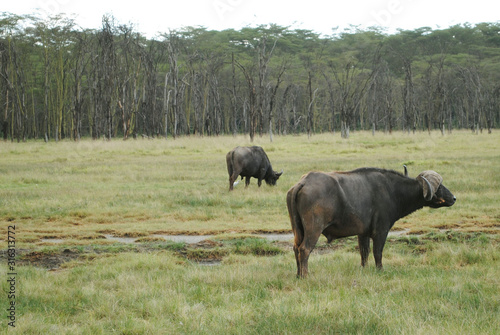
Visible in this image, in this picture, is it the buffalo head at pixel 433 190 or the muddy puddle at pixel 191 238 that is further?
the muddy puddle at pixel 191 238

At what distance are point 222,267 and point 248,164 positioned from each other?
867cm

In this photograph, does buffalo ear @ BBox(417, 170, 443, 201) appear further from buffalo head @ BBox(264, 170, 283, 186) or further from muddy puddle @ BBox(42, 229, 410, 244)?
buffalo head @ BBox(264, 170, 283, 186)

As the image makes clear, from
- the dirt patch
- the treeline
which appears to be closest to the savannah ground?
the dirt patch

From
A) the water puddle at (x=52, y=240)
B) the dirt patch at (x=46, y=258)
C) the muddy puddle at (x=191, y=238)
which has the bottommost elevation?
the muddy puddle at (x=191, y=238)

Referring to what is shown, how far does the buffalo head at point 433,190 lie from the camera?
270 inches

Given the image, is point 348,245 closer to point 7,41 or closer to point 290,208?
point 290,208

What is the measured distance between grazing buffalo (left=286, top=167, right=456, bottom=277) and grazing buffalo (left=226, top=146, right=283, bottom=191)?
26.8 ft

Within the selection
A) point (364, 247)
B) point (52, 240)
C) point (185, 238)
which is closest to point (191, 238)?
point (185, 238)

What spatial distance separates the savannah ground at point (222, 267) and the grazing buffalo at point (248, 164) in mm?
495

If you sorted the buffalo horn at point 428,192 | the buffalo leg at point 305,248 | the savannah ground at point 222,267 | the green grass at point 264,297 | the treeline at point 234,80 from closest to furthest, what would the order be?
the green grass at point 264,297, the savannah ground at point 222,267, the buffalo leg at point 305,248, the buffalo horn at point 428,192, the treeline at point 234,80

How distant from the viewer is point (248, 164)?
15508 mm

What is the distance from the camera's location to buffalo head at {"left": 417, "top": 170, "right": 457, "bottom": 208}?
6.85 meters

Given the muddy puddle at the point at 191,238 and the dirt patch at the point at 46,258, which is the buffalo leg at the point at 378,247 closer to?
the muddy puddle at the point at 191,238

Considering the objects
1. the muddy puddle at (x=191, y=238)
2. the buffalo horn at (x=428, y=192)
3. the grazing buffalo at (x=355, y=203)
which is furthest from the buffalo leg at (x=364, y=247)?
the muddy puddle at (x=191, y=238)
